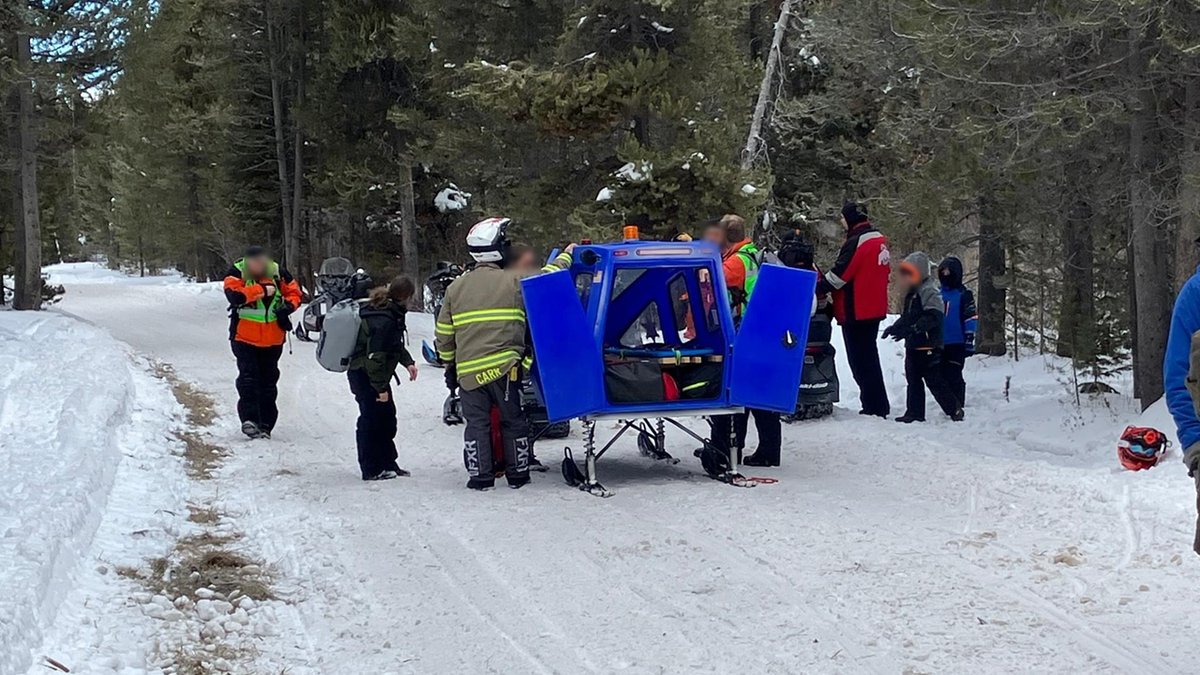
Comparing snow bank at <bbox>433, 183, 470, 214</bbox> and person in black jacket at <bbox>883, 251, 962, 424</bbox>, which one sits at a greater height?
snow bank at <bbox>433, 183, 470, 214</bbox>

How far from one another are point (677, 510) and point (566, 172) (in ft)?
44.1

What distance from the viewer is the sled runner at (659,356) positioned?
8.80 m

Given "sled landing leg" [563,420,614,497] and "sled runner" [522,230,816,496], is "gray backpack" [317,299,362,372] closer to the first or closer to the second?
"sled runner" [522,230,816,496]

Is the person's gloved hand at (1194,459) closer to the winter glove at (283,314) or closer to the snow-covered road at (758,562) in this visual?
the snow-covered road at (758,562)

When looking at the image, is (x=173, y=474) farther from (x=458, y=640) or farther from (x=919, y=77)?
(x=919, y=77)

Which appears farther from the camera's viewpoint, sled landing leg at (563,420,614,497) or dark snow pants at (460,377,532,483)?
dark snow pants at (460,377,532,483)

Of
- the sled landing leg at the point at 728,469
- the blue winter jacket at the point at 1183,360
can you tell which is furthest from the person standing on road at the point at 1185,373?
the sled landing leg at the point at 728,469

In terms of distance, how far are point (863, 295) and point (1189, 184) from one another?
3.46m

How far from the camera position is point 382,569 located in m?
6.87

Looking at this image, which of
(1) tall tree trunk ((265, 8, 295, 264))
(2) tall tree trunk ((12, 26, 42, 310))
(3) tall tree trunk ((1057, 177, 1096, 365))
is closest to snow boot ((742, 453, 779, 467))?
(3) tall tree trunk ((1057, 177, 1096, 365))

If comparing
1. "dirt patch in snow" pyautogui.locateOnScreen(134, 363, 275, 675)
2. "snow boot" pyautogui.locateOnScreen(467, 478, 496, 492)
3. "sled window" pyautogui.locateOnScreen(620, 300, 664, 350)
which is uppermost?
"sled window" pyautogui.locateOnScreen(620, 300, 664, 350)

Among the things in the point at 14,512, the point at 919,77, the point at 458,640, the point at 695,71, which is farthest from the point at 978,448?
the point at 695,71

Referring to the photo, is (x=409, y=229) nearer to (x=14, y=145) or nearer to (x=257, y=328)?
(x=14, y=145)

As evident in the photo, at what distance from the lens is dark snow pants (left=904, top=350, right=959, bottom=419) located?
1205cm
